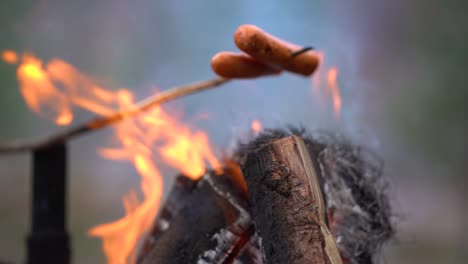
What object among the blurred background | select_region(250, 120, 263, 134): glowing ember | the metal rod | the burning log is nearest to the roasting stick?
select_region(250, 120, 263, 134): glowing ember

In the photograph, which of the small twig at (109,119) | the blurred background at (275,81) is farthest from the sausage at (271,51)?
the blurred background at (275,81)

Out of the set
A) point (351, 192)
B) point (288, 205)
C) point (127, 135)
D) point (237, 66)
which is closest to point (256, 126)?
point (237, 66)

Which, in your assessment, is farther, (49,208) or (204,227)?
(49,208)

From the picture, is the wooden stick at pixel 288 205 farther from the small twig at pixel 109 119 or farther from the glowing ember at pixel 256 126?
the small twig at pixel 109 119

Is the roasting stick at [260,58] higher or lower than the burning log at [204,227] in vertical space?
higher

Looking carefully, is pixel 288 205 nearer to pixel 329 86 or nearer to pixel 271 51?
pixel 271 51

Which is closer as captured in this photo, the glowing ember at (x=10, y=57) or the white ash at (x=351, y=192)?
the white ash at (x=351, y=192)

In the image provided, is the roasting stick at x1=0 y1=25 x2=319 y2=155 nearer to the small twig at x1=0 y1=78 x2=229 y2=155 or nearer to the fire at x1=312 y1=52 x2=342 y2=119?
the small twig at x1=0 y1=78 x2=229 y2=155
